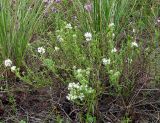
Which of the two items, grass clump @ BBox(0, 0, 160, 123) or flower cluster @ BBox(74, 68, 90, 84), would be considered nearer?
flower cluster @ BBox(74, 68, 90, 84)

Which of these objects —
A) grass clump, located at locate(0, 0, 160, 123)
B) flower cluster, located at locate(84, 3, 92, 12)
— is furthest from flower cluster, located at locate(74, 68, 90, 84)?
flower cluster, located at locate(84, 3, 92, 12)

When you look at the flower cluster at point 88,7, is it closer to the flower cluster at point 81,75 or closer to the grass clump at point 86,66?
the grass clump at point 86,66

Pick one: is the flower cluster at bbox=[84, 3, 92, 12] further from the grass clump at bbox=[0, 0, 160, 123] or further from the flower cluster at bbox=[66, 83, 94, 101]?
the flower cluster at bbox=[66, 83, 94, 101]

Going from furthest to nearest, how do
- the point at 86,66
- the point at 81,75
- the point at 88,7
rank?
1. the point at 88,7
2. the point at 86,66
3. the point at 81,75

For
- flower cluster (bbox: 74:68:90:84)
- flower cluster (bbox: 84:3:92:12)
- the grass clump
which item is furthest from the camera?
flower cluster (bbox: 84:3:92:12)

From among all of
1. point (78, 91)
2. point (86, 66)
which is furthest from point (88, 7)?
point (78, 91)

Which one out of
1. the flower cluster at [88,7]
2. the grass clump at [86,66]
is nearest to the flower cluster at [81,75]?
the grass clump at [86,66]

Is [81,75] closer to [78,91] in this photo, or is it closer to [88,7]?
[78,91]

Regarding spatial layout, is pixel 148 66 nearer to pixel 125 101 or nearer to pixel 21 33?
pixel 125 101

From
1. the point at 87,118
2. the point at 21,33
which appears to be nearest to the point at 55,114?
the point at 87,118

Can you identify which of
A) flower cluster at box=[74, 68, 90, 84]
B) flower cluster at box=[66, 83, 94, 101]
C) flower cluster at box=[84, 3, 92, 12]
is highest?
flower cluster at box=[84, 3, 92, 12]

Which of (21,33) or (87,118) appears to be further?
(21,33)
